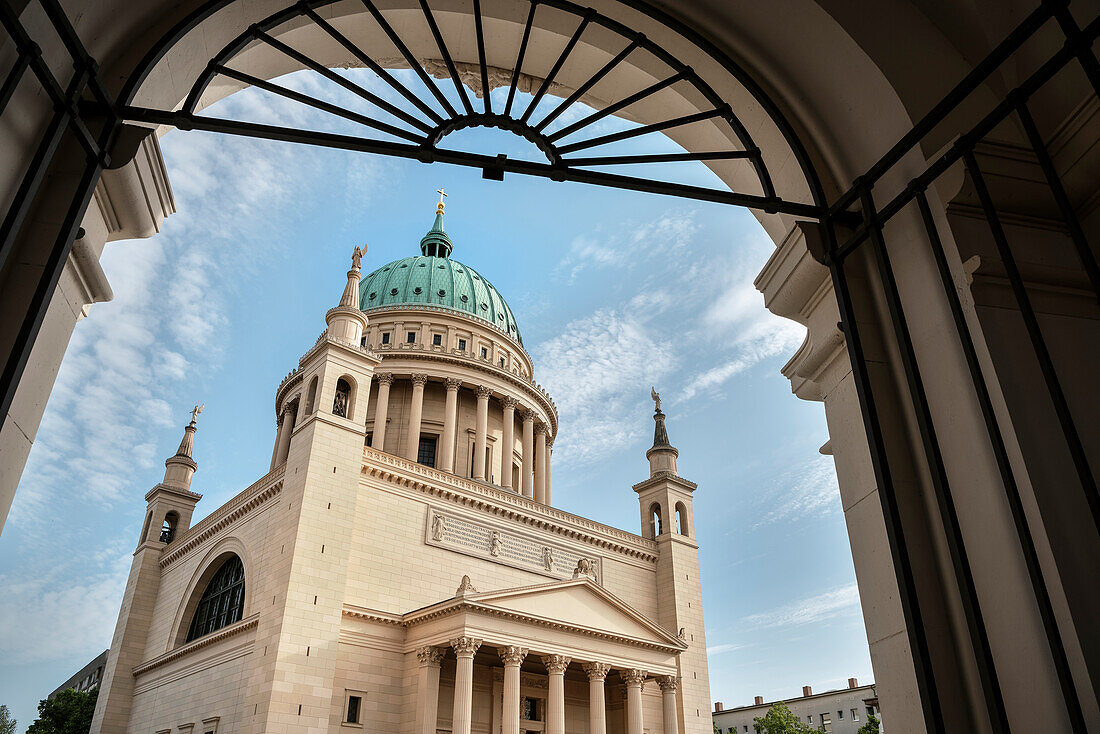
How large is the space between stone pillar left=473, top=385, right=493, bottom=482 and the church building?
1.73m

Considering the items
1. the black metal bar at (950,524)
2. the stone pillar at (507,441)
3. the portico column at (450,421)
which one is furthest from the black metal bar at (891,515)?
the stone pillar at (507,441)

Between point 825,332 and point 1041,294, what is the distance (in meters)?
1.14

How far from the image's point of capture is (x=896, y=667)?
3.65 m

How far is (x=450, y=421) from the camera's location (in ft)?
134

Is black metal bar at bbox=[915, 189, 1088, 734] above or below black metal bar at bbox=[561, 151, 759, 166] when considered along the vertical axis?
below

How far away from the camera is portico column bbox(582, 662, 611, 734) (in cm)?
2533

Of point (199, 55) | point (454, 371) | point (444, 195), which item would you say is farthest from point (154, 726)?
point (444, 195)

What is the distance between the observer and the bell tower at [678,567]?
32156 millimetres

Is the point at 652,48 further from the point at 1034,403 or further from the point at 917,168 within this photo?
the point at 1034,403

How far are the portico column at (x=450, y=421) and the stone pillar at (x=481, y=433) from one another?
1315 mm

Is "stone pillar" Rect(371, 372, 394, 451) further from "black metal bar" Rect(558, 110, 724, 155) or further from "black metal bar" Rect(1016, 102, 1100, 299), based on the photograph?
"black metal bar" Rect(1016, 102, 1100, 299)

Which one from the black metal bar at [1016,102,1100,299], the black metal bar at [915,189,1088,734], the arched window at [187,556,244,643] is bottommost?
the black metal bar at [915,189,1088,734]

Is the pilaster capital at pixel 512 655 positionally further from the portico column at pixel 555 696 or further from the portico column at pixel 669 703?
the portico column at pixel 669 703

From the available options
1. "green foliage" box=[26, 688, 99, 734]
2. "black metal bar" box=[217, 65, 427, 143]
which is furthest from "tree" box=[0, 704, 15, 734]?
"black metal bar" box=[217, 65, 427, 143]
